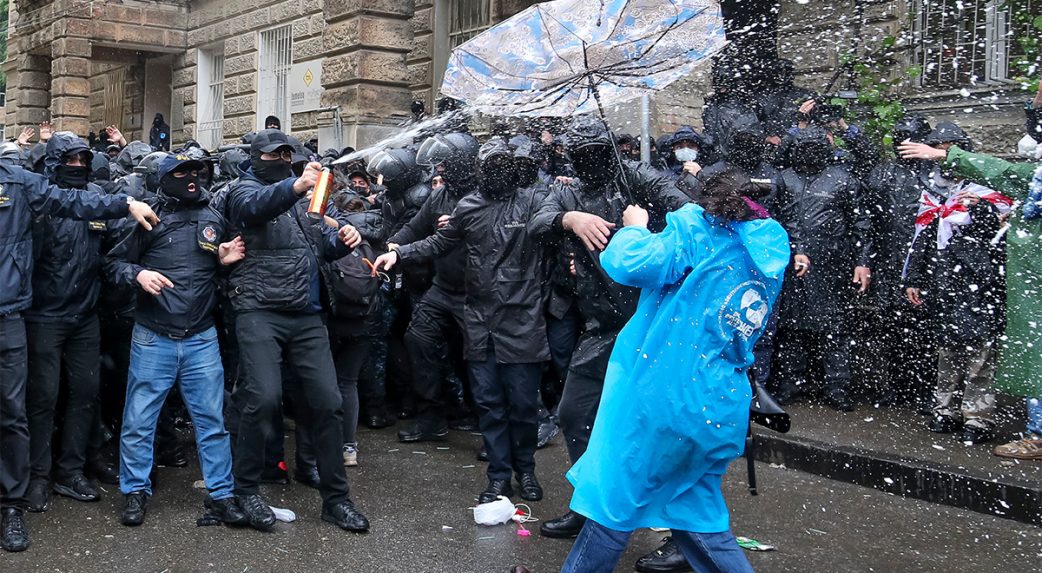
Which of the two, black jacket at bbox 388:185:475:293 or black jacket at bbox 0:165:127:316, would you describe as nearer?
black jacket at bbox 0:165:127:316

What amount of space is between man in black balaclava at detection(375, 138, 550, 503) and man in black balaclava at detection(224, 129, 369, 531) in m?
0.67

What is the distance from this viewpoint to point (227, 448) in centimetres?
565

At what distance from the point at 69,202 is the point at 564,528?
2874 millimetres

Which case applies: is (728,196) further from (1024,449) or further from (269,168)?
(1024,449)

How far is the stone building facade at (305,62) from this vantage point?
10492 mm

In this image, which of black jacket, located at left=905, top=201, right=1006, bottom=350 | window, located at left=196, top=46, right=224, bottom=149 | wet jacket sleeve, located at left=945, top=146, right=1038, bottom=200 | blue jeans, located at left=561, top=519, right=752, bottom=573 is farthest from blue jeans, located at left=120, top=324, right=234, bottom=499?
window, located at left=196, top=46, right=224, bottom=149

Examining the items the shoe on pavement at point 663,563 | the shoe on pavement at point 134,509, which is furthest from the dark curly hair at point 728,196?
the shoe on pavement at point 134,509

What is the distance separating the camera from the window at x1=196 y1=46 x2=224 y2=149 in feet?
75.7

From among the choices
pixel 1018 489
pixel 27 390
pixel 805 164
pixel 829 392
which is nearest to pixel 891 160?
pixel 805 164

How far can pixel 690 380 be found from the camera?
151 inches

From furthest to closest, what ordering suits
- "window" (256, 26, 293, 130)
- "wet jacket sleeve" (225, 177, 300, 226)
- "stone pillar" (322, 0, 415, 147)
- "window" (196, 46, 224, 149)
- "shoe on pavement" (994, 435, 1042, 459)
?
"window" (196, 46, 224, 149), "window" (256, 26, 293, 130), "stone pillar" (322, 0, 415, 147), "shoe on pavement" (994, 435, 1042, 459), "wet jacket sleeve" (225, 177, 300, 226)

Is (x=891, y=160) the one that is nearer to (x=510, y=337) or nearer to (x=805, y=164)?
(x=805, y=164)

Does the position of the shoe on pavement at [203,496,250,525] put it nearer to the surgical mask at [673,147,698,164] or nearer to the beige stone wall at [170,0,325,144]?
the surgical mask at [673,147,698,164]

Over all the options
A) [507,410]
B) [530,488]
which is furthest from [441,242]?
[530,488]
